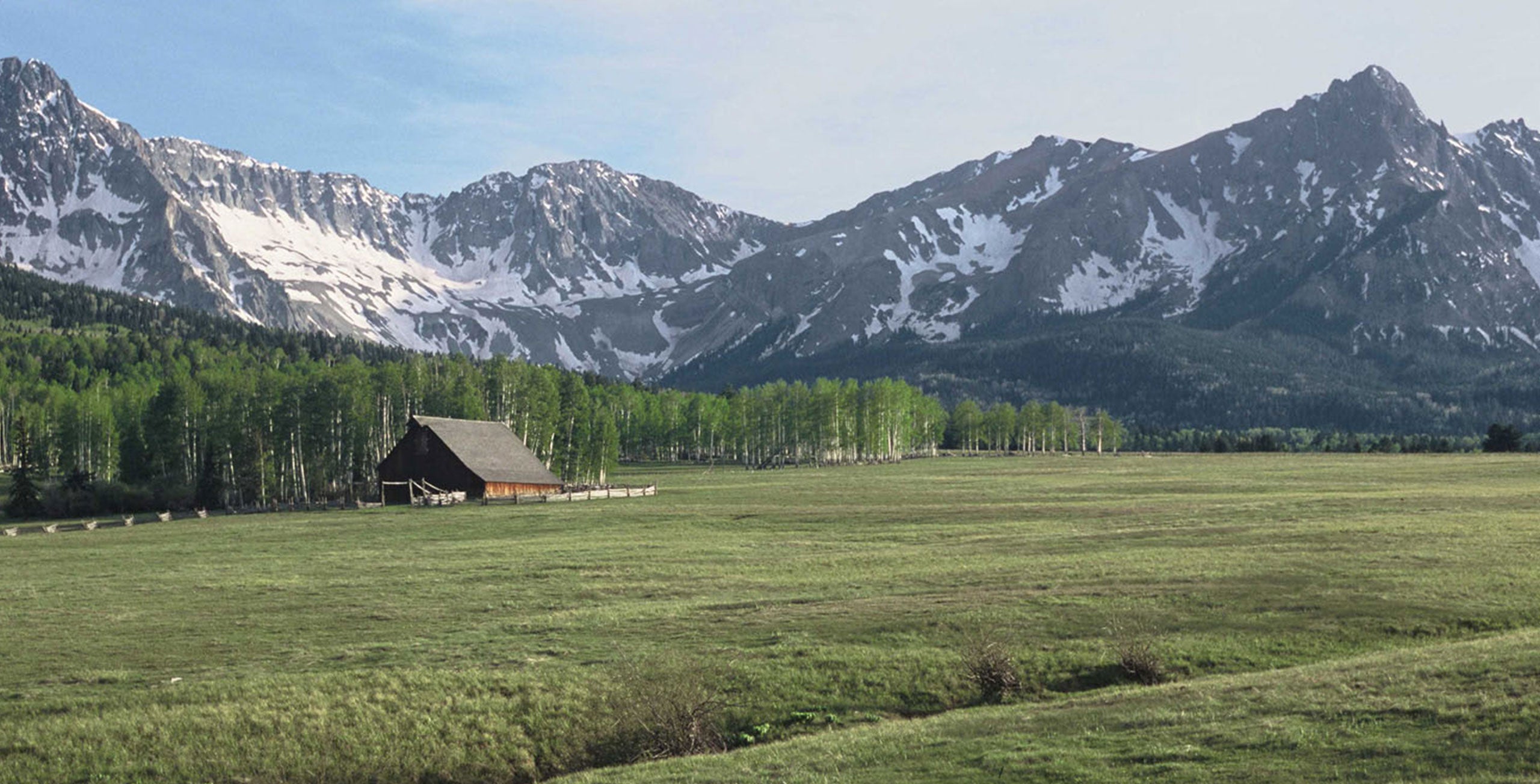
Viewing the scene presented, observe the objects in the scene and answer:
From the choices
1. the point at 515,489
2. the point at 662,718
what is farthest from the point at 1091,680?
the point at 515,489

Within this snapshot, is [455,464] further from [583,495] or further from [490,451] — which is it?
[583,495]

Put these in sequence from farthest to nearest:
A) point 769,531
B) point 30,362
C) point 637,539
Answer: point 30,362
point 769,531
point 637,539

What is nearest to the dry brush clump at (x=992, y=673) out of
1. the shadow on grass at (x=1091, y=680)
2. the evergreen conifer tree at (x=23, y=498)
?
the shadow on grass at (x=1091, y=680)

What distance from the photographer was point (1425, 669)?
947 inches

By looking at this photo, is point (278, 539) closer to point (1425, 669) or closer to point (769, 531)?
point (769, 531)

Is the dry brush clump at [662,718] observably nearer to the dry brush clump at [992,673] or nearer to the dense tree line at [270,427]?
the dry brush clump at [992,673]

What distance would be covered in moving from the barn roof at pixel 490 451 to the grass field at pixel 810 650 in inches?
1545

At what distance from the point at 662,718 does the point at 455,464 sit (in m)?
78.1

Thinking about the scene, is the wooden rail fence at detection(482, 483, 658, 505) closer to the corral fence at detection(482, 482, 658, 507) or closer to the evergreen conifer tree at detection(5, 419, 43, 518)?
the corral fence at detection(482, 482, 658, 507)

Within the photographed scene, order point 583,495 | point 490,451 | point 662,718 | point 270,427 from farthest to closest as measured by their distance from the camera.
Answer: point 270,427 < point 490,451 < point 583,495 < point 662,718

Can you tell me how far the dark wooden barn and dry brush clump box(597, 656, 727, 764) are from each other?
242ft

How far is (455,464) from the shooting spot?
98688mm

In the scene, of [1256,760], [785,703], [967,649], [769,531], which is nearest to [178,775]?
[785,703]

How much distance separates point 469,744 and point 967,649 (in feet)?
42.1
